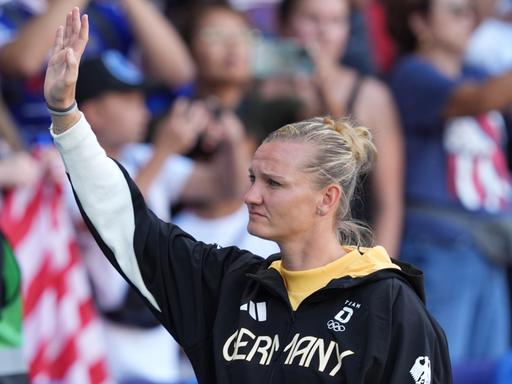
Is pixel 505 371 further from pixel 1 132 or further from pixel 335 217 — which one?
pixel 1 132

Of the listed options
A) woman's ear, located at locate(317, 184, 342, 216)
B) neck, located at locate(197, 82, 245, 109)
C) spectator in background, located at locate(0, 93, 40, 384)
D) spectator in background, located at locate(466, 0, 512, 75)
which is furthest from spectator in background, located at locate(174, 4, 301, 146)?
woman's ear, located at locate(317, 184, 342, 216)

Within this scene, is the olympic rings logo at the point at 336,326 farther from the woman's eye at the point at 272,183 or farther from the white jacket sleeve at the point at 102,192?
the white jacket sleeve at the point at 102,192

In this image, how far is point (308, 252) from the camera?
10.8 ft

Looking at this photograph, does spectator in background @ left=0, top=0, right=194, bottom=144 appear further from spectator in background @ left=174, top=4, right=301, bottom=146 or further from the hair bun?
the hair bun

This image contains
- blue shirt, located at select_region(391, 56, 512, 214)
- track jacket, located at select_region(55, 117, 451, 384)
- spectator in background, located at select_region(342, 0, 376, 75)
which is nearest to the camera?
track jacket, located at select_region(55, 117, 451, 384)

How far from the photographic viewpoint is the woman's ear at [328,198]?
3291 mm

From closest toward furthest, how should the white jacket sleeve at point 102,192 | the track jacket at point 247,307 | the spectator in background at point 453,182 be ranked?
the track jacket at point 247,307 → the white jacket sleeve at point 102,192 → the spectator in background at point 453,182

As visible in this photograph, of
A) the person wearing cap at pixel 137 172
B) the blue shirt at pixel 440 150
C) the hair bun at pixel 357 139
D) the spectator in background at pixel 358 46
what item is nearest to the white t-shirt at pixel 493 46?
the spectator in background at pixel 358 46

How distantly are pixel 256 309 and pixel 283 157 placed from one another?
1.39 feet

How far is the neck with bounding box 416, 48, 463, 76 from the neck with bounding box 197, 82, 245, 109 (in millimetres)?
971

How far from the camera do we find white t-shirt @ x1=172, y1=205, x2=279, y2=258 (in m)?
5.44

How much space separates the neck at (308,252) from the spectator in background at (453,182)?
2468mm

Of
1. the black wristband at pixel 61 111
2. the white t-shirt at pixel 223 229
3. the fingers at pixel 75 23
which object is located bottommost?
the white t-shirt at pixel 223 229

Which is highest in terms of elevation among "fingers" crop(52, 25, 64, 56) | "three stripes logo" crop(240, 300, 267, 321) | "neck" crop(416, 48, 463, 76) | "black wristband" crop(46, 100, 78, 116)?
"fingers" crop(52, 25, 64, 56)
